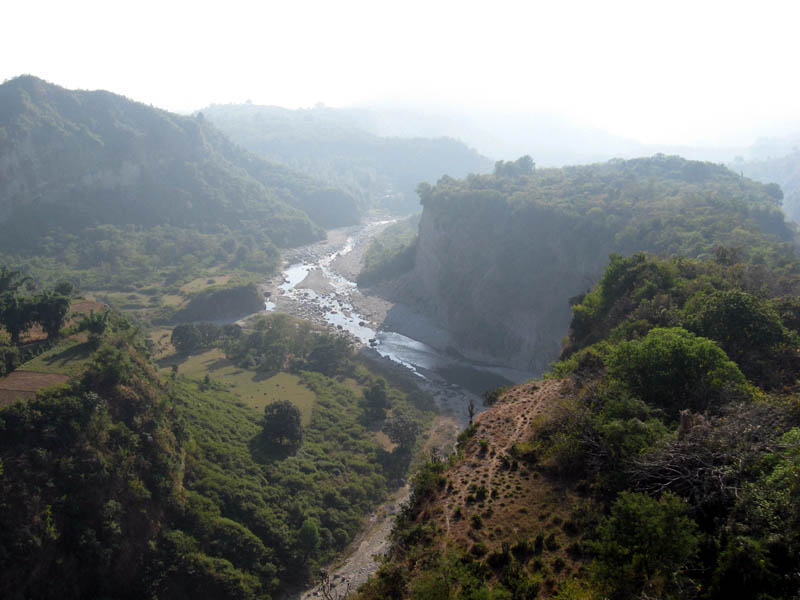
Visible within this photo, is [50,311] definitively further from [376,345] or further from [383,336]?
[383,336]

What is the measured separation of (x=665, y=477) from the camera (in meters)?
12.5

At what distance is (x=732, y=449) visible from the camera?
1211 cm

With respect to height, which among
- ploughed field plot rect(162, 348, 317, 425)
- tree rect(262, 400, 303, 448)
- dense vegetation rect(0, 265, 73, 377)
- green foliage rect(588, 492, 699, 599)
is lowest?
ploughed field plot rect(162, 348, 317, 425)

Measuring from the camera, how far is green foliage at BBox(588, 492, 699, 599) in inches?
386

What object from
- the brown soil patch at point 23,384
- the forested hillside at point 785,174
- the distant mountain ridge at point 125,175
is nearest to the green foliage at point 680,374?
the brown soil patch at point 23,384

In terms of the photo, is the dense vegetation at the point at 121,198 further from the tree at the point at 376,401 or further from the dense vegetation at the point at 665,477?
the dense vegetation at the point at 665,477

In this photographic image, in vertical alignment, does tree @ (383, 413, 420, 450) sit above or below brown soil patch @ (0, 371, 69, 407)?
below

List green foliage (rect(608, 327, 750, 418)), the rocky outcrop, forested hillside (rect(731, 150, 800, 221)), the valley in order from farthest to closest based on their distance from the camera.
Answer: forested hillside (rect(731, 150, 800, 221)) → the rocky outcrop → green foliage (rect(608, 327, 750, 418)) → the valley

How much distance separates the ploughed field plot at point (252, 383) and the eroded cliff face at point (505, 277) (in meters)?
27.8

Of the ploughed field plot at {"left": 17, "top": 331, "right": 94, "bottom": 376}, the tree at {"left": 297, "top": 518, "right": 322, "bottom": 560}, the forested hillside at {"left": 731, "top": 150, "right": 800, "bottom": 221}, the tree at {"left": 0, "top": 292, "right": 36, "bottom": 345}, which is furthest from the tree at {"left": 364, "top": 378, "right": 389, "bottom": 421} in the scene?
the forested hillside at {"left": 731, "top": 150, "right": 800, "bottom": 221}

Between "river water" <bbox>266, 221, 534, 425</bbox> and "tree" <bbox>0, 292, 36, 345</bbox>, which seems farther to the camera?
"river water" <bbox>266, 221, 534, 425</bbox>

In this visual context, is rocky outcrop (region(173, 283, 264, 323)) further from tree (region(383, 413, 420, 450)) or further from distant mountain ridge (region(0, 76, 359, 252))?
tree (region(383, 413, 420, 450))

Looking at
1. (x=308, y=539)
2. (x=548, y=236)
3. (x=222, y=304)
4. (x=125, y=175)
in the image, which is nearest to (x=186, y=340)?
(x=222, y=304)

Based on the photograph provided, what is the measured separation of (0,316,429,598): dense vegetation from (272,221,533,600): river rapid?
1.86 m
